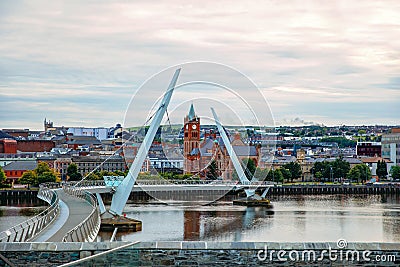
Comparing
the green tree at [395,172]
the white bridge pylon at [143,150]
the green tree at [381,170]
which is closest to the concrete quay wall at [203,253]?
the white bridge pylon at [143,150]

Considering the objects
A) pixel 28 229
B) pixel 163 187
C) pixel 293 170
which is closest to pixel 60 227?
pixel 28 229

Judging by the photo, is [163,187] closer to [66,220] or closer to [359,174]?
[66,220]

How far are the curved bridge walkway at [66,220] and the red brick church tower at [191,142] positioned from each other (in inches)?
1013

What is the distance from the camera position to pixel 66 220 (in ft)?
46.8

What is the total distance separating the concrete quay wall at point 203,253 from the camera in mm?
6363

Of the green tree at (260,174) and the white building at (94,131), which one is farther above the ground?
the white building at (94,131)

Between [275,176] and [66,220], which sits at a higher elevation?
[275,176]

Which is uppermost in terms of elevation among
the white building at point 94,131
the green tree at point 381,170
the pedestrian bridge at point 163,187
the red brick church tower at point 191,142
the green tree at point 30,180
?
the white building at point 94,131

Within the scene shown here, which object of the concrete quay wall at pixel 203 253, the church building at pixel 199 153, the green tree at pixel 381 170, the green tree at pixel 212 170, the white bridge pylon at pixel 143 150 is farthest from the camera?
the green tree at pixel 381 170

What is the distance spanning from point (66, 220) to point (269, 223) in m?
11.5

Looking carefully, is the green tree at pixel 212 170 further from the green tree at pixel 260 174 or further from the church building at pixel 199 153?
the green tree at pixel 260 174

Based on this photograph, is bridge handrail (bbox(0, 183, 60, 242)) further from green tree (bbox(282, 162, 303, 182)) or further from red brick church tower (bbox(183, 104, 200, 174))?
green tree (bbox(282, 162, 303, 182))

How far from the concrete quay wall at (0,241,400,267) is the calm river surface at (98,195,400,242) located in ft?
42.0

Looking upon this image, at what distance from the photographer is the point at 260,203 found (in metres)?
35.0
